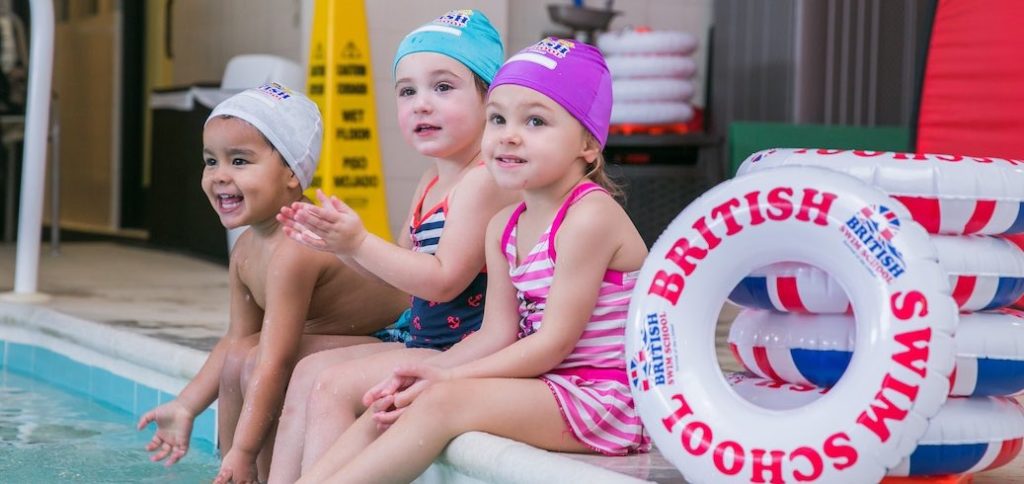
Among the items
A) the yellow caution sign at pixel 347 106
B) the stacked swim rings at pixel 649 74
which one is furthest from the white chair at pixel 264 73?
the stacked swim rings at pixel 649 74

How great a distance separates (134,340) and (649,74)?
3.10 m

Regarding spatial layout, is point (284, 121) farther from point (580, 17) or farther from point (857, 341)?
point (580, 17)

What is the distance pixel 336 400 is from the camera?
2279 mm

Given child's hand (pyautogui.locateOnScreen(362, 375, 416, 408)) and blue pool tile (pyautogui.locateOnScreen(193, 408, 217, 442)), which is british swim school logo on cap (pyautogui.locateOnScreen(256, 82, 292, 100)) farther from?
blue pool tile (pyautogui.locateOnScreen(193, 408, 217, 442))

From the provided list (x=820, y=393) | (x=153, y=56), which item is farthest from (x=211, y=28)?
(x=820, y=393)

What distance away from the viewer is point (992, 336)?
1.98 meters

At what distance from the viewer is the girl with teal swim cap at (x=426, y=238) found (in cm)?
224

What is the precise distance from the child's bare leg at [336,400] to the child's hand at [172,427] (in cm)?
49

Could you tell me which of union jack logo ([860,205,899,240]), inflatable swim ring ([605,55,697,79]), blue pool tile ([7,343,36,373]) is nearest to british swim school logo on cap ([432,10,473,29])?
union jack logo ([860,205,899,240])

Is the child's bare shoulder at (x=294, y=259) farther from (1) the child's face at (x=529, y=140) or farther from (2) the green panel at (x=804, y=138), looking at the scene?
(2) the green panel at (x=804, y=138)

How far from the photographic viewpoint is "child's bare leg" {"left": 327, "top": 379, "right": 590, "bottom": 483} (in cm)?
203

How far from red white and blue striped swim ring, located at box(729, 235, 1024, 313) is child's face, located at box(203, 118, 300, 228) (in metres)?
0.96

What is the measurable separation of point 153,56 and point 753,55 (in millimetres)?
4680

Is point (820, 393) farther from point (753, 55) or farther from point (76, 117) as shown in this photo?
point (76, 117)
